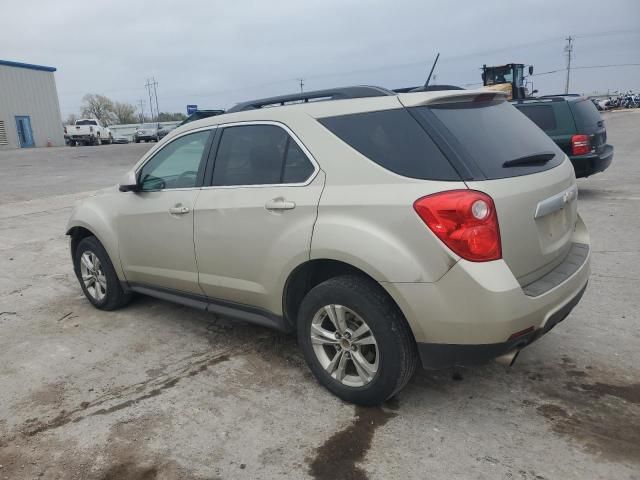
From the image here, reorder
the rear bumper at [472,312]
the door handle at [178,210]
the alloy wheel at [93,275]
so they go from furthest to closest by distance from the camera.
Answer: the alloy wheel at [93,275], the door handle at [178,210], the rear bumper at [472,312]

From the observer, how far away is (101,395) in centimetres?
335

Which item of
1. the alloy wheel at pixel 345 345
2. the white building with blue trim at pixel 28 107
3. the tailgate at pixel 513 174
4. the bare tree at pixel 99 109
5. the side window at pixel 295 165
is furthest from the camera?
the bare tree at pixel 99 109

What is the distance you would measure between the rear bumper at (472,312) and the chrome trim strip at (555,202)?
1.34ft

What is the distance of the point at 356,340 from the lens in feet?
9.61

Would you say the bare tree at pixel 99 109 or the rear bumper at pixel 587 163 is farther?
the bare tree at pixel 99 109

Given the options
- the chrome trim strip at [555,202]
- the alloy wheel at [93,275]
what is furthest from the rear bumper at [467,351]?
the alloy wheel at [93,275]

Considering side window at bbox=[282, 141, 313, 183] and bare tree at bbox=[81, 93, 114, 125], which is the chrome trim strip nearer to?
side window at bbox=[282, 141, 313, 183]

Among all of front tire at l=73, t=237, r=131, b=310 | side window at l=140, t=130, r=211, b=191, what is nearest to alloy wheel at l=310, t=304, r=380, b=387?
side window at l=140, t=130, r=211, b=191

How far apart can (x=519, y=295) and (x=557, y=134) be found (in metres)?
7.34

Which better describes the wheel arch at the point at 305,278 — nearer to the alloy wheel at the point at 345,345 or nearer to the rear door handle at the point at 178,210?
the alloy wheel at the point at 345,345

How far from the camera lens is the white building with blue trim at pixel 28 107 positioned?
37781 mm

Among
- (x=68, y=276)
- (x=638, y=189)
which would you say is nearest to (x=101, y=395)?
(x=68, y=276)

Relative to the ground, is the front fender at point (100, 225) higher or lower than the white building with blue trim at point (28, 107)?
lower

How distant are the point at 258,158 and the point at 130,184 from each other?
1.36 m
